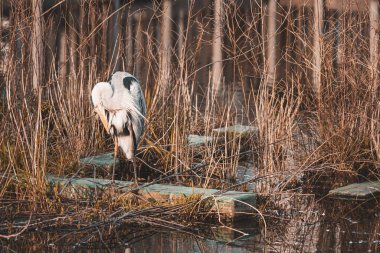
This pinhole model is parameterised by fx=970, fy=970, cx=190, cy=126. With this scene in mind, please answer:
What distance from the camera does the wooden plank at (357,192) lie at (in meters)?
7.58

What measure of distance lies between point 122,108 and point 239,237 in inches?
89.6

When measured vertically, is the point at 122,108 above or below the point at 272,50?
below

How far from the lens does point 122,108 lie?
26.3 ft

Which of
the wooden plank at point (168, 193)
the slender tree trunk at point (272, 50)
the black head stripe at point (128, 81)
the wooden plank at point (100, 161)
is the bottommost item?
the wooden plank at point (168, 193)

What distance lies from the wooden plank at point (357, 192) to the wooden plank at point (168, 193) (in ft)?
3.47

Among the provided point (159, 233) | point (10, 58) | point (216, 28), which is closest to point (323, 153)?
point (216, 28)

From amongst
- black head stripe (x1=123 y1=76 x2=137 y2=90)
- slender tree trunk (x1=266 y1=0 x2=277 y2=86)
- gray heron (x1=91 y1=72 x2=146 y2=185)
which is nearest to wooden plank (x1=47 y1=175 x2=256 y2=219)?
gray heron (x1=91 y1=72 x2=146 y2=185)

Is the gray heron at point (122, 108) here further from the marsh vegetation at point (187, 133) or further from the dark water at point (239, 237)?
the dark water at point (239, 237)

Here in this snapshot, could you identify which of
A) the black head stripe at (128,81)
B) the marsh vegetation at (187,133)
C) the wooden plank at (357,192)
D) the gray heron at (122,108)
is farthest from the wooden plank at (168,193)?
the wooden plank at (357,192)

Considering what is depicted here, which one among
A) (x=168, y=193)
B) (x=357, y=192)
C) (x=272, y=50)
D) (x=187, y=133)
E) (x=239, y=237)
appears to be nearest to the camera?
(x=239, y=237)

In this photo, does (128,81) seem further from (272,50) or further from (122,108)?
(272,50)

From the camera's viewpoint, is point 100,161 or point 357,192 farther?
point 100,161

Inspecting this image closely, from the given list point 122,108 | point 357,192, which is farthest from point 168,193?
point 357,192

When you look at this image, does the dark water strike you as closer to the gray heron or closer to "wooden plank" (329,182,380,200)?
"wooden plank" (329,182,380,200)
